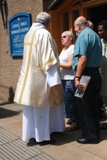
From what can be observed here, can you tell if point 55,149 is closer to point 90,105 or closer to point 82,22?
Result: point 90,105

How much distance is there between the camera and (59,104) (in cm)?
375

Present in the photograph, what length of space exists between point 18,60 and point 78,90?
380cm

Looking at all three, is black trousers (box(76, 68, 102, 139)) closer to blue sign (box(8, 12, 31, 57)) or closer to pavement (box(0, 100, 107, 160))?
pavement (box(0, 100, 107, 160))

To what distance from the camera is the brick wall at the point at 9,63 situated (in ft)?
21.4

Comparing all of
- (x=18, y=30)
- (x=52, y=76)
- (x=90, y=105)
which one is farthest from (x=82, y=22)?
(x=18, y=30)

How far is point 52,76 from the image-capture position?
11.1ft

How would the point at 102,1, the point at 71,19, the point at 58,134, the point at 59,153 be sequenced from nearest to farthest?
the point at 59,153 < the point at 58,134 < the point at 102,1 < the point at 71,19

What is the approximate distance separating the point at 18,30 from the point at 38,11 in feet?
3.45

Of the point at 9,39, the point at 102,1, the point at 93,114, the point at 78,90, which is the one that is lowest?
the point at 93,114

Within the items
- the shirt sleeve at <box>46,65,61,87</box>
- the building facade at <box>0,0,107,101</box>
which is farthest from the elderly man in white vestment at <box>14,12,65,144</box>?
the building facade at <box>0,0,107,101</box>

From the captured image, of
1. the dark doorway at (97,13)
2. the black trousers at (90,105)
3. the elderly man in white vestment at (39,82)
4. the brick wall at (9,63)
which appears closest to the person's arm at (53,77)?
the elderly man in white vestment at (39,82)

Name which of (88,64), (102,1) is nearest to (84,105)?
(88,64)

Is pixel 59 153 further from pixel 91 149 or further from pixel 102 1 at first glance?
pixel 102 1

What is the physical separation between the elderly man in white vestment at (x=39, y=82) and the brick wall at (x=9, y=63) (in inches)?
117
